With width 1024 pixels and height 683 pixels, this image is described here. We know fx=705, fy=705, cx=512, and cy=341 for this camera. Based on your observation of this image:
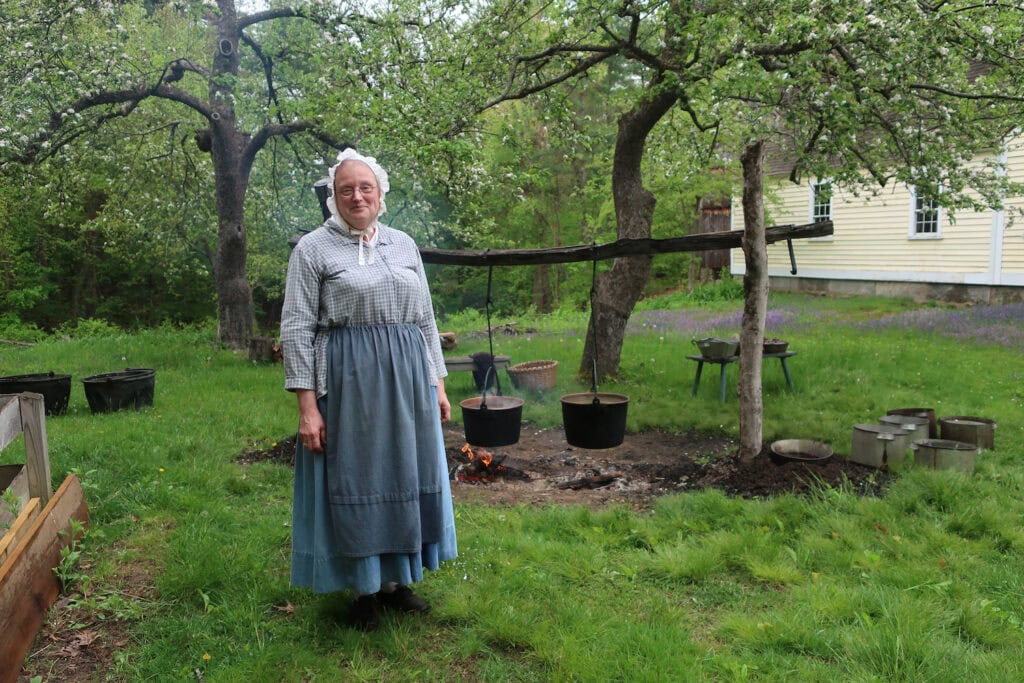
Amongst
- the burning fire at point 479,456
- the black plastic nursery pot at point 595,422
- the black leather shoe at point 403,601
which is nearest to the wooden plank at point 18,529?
the black leather shoe at point 403,601

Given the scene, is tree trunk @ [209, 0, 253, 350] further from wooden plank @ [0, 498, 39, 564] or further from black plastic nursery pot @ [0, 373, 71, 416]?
wooden plank @ [0, 498, 39, 564]

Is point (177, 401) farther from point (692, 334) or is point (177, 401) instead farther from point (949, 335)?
point (949, 335)

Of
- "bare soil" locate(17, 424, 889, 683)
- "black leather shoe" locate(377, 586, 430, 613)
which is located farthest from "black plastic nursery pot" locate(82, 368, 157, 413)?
"black leather shoe" locate(377, 586, 430, 613)

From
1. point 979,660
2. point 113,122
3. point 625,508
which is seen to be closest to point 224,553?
point 625,508

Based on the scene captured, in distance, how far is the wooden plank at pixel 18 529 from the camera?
2.88 m

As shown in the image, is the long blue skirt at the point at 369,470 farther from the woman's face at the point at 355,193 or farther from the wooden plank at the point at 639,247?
the wooden plank at the point at 639,247

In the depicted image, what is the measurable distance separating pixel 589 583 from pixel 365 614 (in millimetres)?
1131

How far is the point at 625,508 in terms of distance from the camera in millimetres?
4688

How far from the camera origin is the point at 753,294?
16.9 feet

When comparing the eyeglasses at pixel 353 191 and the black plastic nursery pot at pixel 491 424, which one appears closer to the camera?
the eyeglasses at pixel 353 191

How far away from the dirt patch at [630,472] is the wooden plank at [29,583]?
7.54ft

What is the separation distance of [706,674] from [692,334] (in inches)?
379

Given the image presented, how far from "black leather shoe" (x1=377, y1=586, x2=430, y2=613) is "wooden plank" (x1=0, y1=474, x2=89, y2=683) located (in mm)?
1416

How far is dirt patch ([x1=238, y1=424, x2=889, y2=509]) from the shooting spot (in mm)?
4898
